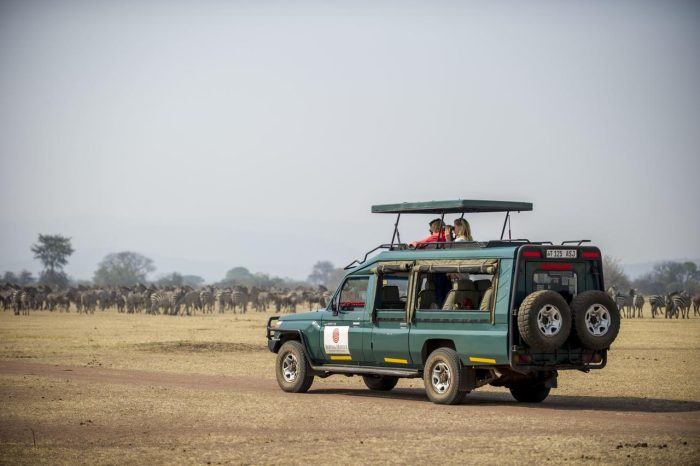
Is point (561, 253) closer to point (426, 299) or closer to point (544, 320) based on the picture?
point (544, 320)

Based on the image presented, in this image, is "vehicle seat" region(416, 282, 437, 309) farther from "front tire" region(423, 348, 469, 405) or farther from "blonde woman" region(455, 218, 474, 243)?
"blonde woman" region(455, 218, 474, 243)

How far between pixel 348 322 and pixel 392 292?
3.20 feet

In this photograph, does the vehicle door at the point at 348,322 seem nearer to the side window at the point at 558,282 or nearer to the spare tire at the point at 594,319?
the side window at the point at 558,282

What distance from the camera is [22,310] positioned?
240 feet

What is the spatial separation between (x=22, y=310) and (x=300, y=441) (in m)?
61.7

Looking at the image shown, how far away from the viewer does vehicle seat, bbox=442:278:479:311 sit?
62.0 ft

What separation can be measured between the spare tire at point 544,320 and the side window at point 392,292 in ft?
10.3

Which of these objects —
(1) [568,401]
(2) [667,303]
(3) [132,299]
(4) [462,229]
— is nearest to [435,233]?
(4) [462,229]

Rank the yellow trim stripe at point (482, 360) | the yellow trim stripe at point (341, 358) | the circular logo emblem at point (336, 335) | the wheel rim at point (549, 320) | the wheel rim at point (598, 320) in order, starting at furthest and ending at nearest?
the circular logo emblem at point (336, 335) → the yellow trim stripe at point (341, 358) → the wheel rim at point (598, 320) → the yellow trim stripe at point (482, 360) → the wheel rim at point (549, 320)

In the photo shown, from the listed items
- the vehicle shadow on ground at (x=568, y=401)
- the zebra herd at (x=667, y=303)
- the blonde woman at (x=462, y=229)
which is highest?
the zebra herd at (x=667, y=303)

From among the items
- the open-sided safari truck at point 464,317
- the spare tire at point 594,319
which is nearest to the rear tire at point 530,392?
the open-sided safari truck at point 464,317

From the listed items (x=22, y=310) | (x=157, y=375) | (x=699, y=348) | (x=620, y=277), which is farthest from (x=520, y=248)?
(x=620, y=277)

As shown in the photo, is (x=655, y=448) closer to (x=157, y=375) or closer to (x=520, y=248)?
(x=520, y=248)

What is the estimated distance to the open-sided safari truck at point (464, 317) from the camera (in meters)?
17.9
